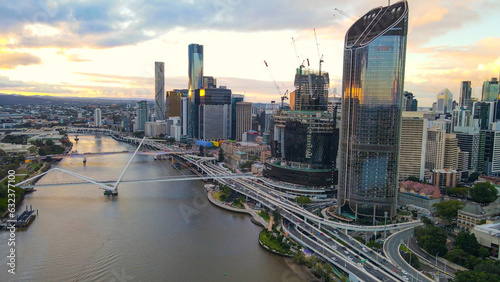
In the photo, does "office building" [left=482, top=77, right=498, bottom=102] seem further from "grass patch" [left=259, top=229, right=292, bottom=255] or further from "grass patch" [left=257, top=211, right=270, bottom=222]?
"grass patch" [left=259, top=229, right=292, bottom=255]

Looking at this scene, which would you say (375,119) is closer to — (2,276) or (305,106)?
(305,106)

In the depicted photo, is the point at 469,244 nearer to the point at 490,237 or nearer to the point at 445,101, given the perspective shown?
the point at 490,237

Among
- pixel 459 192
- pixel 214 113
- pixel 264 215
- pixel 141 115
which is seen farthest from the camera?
pixel 141 115

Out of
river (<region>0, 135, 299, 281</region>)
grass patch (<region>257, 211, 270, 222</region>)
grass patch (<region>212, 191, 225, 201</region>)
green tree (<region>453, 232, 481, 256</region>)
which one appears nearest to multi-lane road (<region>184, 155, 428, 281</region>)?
grass patch (<region>257, 211, 270, 222</region>)

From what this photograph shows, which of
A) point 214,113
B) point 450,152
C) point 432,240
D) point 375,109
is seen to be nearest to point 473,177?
point 450,152

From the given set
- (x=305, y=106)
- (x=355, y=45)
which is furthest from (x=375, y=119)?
(x=305, y=106)

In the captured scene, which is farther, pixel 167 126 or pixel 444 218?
pixel 167 126
